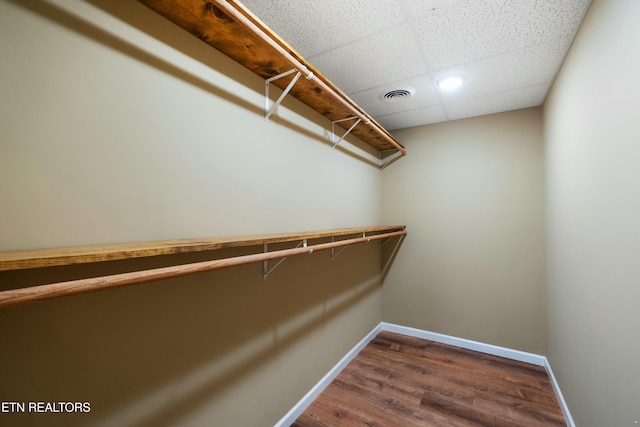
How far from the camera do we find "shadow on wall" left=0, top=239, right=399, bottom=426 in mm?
764

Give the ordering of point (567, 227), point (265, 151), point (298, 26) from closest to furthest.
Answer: point (298, 26) → point (265, 151) → point (567, 227)

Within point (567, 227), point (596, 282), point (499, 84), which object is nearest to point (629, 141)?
point (596, 282)

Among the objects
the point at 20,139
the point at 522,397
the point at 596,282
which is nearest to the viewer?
the point at 20,139

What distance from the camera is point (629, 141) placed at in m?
0.97

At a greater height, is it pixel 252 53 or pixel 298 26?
pixel 298 26

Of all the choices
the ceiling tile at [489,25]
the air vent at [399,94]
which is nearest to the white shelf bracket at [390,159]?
the air vent at [399,94]

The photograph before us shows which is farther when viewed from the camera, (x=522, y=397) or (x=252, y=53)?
(x=522, y=397)

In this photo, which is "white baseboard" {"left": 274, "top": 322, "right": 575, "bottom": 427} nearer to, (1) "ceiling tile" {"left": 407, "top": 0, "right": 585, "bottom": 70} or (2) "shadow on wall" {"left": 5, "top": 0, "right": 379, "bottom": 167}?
(2) "shadow on wall" {"left": 5, "top": 0, "right": 379, "bottom": 167}

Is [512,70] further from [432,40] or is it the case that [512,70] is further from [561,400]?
[561,400]

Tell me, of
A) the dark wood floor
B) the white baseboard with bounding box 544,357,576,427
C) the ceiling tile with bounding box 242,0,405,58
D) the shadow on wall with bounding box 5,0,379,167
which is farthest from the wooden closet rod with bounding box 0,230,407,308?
the white baseboard with bounding box 544,357,576,427

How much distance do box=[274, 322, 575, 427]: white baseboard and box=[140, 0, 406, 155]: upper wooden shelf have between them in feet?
6.51

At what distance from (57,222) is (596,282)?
213 centimetres

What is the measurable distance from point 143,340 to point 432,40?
2020 millimetres

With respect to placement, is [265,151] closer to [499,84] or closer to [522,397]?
[499,84]
